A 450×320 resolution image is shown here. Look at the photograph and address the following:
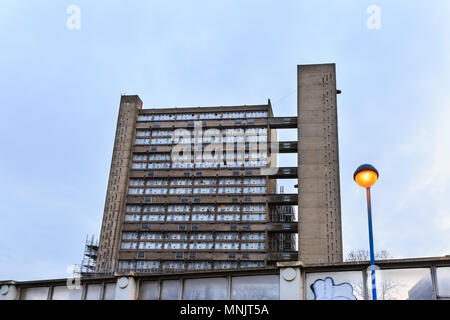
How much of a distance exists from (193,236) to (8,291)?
78.7 meters

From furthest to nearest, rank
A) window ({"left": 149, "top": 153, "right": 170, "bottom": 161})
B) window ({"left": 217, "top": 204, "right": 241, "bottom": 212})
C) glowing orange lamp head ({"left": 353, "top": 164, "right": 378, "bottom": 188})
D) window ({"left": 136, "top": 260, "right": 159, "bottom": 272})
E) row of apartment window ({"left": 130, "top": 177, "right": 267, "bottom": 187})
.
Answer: window ({"left": 149, "top": 153, "right": 170, "bottom": 161}) → row of apartment window ({"left": 130, "top": 177, "right": 267, "bottom": 187}) → window ({"left": 217, "top": 204, "right": 241, "bottom": 212}) → window ({"left": 136, "top": 260, "right": 159, "bottom": 272}) → glowing orange lamp head ({"left": 353, "top": 164, "right": 378, "bottom": 188})

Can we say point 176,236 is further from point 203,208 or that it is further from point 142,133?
point 142,133

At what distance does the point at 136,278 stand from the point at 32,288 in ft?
15.7

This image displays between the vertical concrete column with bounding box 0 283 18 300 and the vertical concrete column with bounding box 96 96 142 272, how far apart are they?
256ft

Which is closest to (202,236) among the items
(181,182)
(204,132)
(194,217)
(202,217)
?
(202,217)

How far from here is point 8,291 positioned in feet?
63.0

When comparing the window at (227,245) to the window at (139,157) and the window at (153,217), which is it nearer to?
the window at (153,217)

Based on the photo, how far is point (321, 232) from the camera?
89062mm

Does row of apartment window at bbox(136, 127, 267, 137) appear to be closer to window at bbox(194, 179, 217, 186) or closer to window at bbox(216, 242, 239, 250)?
window at bbox(194, 179, 217, 186)

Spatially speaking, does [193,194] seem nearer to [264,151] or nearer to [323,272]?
[264,151]

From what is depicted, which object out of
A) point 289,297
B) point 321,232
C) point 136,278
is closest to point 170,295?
point 136,278

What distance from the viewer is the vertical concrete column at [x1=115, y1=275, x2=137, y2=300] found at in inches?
669

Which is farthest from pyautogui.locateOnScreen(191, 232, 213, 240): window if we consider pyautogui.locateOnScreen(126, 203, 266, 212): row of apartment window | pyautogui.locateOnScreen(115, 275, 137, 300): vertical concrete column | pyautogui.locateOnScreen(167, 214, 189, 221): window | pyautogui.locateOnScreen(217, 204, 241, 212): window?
pyautogui.locateOnScreen(115, 275, 137, 300): vertical concrete column

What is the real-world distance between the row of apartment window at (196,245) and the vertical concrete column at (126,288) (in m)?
77.1
